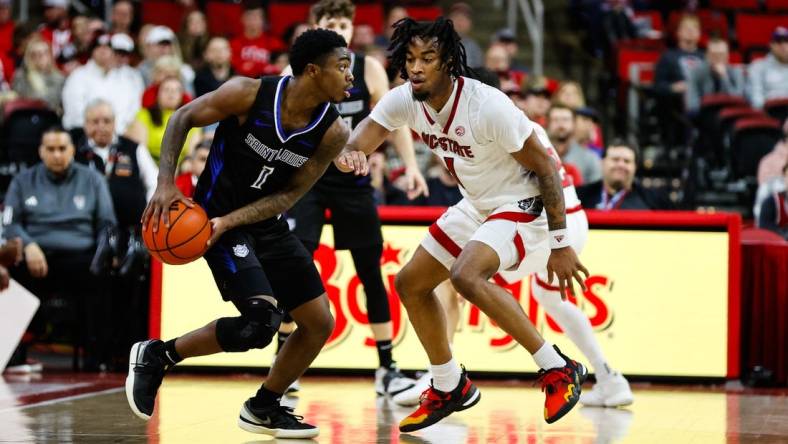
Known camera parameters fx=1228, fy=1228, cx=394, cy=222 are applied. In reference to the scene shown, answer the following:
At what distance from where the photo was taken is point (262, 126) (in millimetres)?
5352

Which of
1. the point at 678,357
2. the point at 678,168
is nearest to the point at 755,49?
the point at 678,168

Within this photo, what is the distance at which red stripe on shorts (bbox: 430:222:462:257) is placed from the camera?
19.3ft

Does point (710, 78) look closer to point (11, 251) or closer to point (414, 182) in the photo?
point (414, 182)

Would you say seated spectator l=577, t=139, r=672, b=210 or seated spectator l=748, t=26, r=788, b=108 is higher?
seated spectator l=748, t=26, r=788, b=108

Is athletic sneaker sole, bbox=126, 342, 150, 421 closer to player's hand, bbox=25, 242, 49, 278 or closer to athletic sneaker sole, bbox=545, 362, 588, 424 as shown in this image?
athletic sneaker sole, bbox=545, 362, 588, 424

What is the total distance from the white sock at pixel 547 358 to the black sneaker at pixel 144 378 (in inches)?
66.3

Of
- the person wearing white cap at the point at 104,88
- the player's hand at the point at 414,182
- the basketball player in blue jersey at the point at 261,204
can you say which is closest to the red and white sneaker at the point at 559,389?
the basketball player in blue jersey at the point at 261,204

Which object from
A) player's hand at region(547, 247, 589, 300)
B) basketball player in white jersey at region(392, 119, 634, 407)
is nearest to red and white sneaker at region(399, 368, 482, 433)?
player's hand at region(547, 247, 589, 300)

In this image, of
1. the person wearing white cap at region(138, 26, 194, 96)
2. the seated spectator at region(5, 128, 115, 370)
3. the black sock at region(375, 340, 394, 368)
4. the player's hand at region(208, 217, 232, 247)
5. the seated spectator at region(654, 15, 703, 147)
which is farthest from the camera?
the seated spectator at region(654, 15, 703, 147)

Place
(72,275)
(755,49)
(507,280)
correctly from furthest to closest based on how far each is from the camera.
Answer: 1. (755,49)
2. (72,275)
3. (507,280)

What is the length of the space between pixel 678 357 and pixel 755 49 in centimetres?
795

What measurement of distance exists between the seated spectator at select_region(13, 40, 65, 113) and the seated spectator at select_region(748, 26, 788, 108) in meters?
7.38

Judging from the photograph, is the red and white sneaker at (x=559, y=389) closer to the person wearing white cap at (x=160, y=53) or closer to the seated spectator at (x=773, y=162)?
the seated spectator at (x=773, y=162)

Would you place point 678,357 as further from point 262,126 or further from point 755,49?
point 755,49
